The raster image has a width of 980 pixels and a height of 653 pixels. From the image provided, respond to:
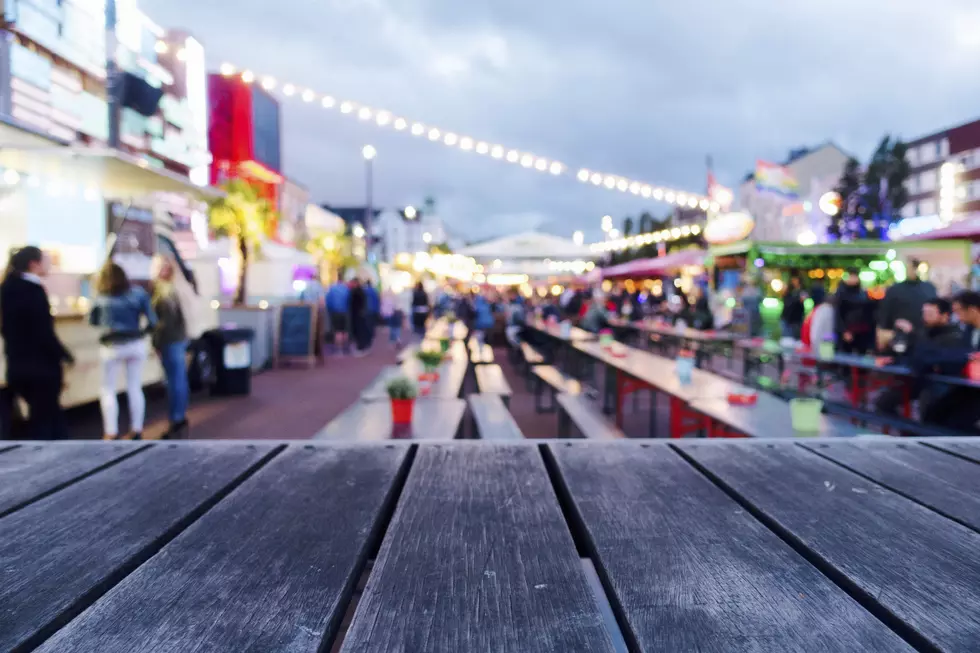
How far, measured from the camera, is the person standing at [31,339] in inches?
189

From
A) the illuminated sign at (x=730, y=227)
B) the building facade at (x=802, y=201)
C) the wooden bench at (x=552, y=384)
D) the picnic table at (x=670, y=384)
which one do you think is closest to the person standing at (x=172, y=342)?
the wooden bench at (x=552, y=384)

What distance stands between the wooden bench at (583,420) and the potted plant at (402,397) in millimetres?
1339

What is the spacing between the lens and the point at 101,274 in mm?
5637

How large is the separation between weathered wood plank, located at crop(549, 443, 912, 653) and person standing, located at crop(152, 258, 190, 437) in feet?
18.8

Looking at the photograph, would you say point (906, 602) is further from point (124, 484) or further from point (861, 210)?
point (861, 210)

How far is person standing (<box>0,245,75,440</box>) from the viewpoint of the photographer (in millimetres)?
4805

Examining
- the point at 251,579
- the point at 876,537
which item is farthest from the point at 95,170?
the point at 876,537

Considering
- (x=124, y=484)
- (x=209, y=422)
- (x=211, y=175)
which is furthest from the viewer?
(x=211, y=175)

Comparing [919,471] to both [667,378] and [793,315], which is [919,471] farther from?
[793,315]

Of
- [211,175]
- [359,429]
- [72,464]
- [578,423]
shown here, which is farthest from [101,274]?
[211,175]

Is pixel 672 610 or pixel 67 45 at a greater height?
pixel 67 45

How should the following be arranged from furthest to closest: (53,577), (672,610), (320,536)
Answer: (320,536) < (53,577) < (672,610)

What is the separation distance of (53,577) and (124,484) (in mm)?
470

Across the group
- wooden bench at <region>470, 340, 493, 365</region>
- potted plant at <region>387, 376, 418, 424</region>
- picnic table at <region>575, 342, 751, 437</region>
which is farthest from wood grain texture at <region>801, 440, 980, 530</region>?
wooden bench at <region>470, 340, 493, 365</region>
